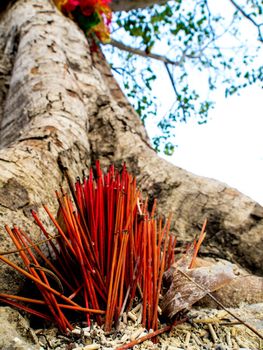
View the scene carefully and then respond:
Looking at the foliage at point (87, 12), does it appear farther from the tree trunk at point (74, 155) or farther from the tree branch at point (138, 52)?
the tree branch at point (138, 52)

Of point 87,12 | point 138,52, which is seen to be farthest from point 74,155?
point 138,52

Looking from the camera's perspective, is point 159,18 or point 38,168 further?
point 159,18

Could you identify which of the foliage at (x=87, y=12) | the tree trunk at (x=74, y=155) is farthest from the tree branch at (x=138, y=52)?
the tree trunk at (x=74, y=155)

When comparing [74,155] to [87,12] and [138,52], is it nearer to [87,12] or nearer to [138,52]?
[87,12]

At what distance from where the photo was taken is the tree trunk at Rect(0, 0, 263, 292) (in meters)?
1.04

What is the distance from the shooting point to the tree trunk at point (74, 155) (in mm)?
1035

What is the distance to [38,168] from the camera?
111 cm

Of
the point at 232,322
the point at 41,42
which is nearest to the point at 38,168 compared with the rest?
the point at 232,322

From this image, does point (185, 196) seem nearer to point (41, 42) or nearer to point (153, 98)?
point (41, 42)

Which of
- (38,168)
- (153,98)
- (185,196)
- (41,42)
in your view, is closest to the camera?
(38,168)

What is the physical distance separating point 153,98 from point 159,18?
1.20m

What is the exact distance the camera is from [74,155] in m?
1.39

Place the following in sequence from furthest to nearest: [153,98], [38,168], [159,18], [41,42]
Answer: [153,98]
[159,18]
[41,42]
[38,168]

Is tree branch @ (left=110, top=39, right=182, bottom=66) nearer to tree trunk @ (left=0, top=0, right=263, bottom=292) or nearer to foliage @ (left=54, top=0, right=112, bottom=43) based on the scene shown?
foliage @ (left=54, top=0, right=112, bottom=43)
